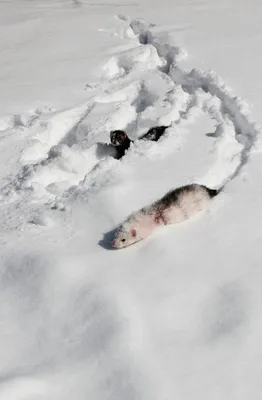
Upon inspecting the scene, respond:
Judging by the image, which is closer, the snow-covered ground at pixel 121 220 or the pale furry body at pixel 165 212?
the snow-covered ground at pixel 121 220

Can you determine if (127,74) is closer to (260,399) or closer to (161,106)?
(161,106)

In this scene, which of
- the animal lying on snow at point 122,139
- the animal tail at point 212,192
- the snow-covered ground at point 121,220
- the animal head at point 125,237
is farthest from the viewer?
the animal lying on snow at point 122,139

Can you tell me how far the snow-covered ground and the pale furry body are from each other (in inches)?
2.6

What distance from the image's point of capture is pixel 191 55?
7.71 metres

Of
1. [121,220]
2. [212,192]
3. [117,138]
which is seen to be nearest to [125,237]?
[121,220]

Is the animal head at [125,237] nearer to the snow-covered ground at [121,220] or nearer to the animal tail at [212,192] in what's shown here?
the snow-covered ground at [121,220]

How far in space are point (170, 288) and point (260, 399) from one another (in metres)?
0.91

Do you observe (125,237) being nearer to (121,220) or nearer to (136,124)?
(121,220)

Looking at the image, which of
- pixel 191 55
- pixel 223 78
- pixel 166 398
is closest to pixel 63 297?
pixel 166 398

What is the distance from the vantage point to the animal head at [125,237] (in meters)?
3.81

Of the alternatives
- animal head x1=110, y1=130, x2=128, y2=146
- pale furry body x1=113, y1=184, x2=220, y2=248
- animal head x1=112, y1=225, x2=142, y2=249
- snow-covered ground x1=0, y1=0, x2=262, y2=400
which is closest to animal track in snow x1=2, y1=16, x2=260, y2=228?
snow-covered ground x1=0, y1=0, x2=262, y2=400

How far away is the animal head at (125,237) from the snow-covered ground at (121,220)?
0.05 metres

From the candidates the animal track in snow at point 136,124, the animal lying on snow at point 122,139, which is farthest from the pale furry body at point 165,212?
the animal lying on snow at point 122,139

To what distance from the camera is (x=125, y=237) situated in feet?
12.5
